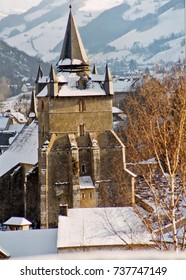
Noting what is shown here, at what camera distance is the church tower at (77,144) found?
18891 millimetres

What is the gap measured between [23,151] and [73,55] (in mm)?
5580

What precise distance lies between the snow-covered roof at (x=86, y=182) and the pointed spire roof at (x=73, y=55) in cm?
391

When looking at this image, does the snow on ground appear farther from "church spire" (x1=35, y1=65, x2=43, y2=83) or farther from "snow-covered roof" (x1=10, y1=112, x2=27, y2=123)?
"snow-covered roof" (x1=10, y1=112, x2=27, y2=123)

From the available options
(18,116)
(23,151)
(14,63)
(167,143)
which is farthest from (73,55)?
(18,116)

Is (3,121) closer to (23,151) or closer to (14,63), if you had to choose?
(23,151)

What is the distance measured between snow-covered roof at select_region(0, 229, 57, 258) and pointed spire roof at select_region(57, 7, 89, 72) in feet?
24.7

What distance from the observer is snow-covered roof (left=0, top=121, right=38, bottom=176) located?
22.1 m

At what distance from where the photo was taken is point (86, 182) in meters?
19.2

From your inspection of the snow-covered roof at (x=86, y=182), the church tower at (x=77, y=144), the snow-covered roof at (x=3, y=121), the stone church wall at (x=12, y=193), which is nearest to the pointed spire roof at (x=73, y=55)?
the church tower at (x=77, y=144)

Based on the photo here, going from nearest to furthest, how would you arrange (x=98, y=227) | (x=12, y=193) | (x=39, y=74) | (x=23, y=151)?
(x=98, y=227), (x=39, y=74), (x=12, y=193), (x=23, y=151)

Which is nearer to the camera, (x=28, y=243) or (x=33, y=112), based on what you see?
(x=28, y=243)

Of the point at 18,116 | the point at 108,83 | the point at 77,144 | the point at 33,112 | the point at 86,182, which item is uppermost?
the point at 18,116

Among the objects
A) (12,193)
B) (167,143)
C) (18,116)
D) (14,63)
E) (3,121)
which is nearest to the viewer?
(167,143)

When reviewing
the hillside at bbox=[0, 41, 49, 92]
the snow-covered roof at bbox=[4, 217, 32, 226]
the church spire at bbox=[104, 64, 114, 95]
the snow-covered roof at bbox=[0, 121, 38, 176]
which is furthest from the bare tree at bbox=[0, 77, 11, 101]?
the snow-covered roof at bbox=[0, 121, 38, 176]
